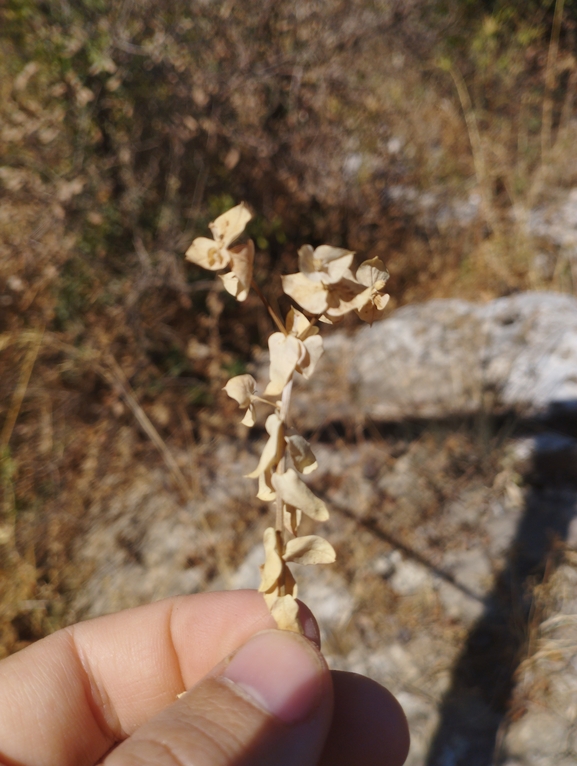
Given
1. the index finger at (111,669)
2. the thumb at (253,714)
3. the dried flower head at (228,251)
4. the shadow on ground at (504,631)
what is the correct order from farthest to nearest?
the shadow on ground at (504,631) < the index finger at (111,669) < the thumb at (253,714) < the dried flower head at (228,251)

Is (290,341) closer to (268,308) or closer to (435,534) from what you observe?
(268,308)

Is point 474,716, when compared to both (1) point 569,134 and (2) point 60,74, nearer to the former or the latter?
(2) point 60,74

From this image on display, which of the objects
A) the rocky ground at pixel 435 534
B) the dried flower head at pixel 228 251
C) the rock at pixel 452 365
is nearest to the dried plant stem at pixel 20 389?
the rocky ground at pixel 435 534

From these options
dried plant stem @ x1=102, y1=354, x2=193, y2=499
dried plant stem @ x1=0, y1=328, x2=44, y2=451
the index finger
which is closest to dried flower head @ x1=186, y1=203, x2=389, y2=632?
the index finger

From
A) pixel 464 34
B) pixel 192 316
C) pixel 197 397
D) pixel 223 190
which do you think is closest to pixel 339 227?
pixel 223 190

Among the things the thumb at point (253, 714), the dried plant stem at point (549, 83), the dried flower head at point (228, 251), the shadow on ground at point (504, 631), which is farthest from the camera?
the dried plant stem at point (549, 83)

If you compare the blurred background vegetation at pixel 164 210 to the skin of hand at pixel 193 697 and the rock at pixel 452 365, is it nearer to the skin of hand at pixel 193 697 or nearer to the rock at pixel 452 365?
the rock at pixel 452 365

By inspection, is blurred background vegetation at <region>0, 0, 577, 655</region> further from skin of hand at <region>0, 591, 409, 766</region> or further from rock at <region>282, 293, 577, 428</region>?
skin of hand at <region>0, 591, 409, 766</region>
